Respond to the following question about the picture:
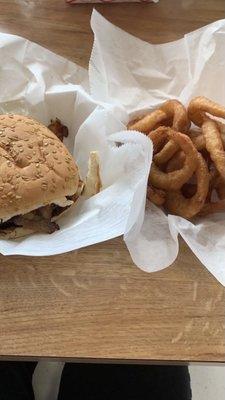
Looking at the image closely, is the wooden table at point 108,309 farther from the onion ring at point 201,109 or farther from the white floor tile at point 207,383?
the white floor tile at point 207,383

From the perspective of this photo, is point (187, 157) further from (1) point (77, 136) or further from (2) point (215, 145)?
(1) point (77, 136)

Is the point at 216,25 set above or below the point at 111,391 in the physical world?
above

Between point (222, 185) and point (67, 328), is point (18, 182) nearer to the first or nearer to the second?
point (67, 328)

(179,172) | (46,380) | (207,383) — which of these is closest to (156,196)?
(179,172)

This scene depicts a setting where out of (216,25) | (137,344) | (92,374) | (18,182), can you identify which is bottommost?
(92,374)

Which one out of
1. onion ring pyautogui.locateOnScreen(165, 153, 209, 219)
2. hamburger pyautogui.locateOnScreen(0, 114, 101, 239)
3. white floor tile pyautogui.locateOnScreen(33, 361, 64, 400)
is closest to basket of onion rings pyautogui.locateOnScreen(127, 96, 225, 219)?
onion ring pyautogui.locateOnScreen(165, 153, 209, 219)

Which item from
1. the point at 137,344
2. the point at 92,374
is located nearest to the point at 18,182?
the point at 137,344
